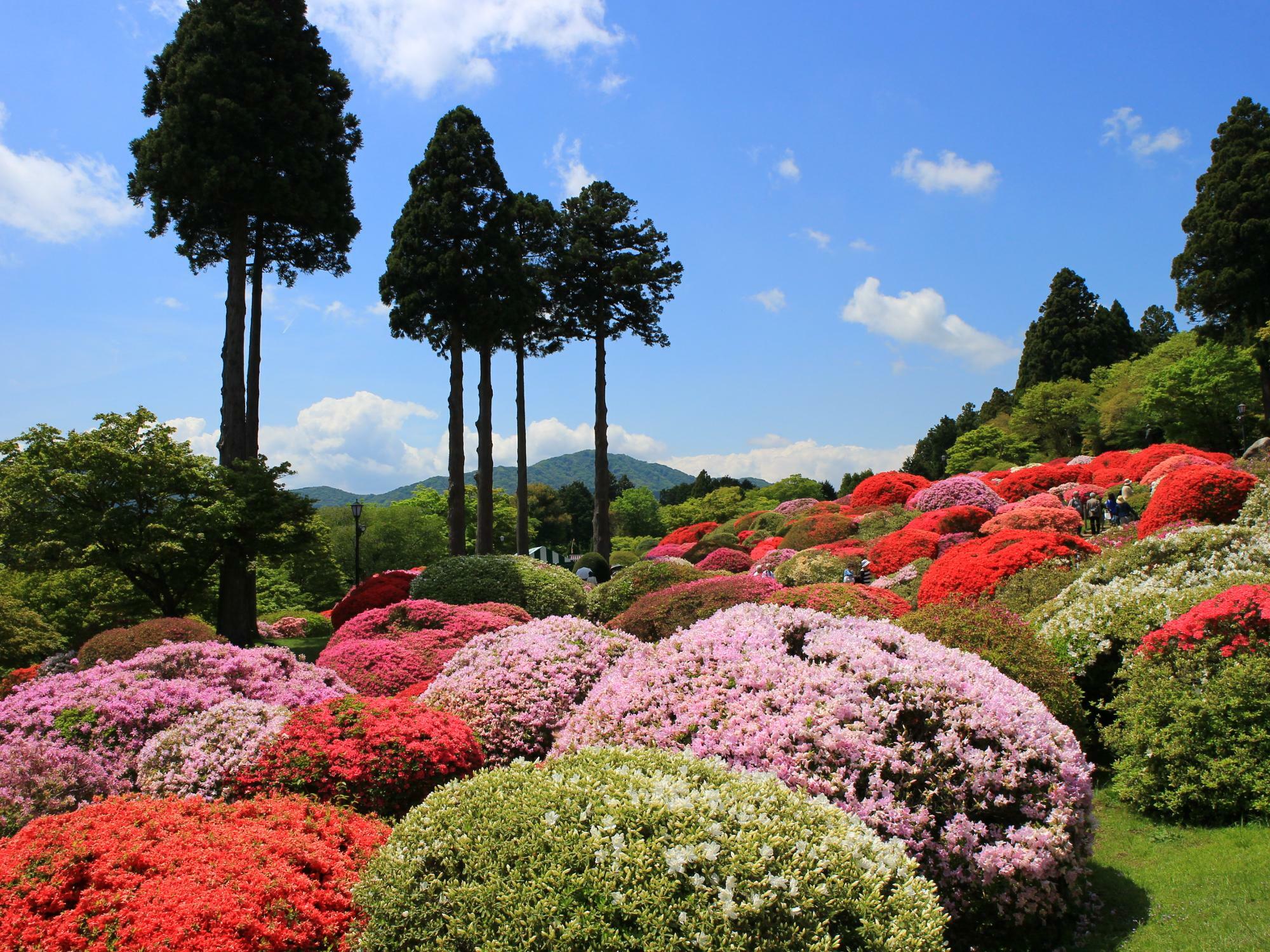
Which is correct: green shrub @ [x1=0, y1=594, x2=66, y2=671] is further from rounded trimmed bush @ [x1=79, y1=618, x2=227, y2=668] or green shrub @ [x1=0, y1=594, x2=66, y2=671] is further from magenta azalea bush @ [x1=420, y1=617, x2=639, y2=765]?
magenta azalea bush @ [x1=420, y1=617, x2=639, y2=765]

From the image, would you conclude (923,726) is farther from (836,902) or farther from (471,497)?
(471,497)

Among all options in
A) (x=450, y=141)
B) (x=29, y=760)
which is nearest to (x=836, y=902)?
(x=29, y=760)

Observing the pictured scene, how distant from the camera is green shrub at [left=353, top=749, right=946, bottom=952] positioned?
301 centimetres

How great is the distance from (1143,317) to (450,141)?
286 feet

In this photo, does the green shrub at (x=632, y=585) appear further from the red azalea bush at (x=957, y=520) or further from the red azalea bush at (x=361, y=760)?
the red azalea bush at (x=957, y=520)

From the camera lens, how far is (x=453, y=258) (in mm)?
22812

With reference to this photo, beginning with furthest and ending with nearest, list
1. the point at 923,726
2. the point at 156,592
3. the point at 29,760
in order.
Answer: the point at 156,592 → the point at 29,760 → the point at 923,726

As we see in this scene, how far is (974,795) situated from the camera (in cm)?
448

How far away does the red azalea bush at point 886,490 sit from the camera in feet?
103

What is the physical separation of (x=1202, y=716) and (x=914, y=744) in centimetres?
294

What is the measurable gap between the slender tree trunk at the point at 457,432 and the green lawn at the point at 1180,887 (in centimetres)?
1965

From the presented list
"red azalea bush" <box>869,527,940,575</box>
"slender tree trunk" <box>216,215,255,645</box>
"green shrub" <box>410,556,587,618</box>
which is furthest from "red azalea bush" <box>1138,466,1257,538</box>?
"slender tree trunk" <box>216,215,255,645</box>

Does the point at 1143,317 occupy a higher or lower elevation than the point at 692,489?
higher

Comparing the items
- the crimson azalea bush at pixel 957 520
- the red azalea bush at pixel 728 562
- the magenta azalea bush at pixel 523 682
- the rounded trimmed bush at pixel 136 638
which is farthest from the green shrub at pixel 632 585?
the red azalea bush at pixel 728 562
